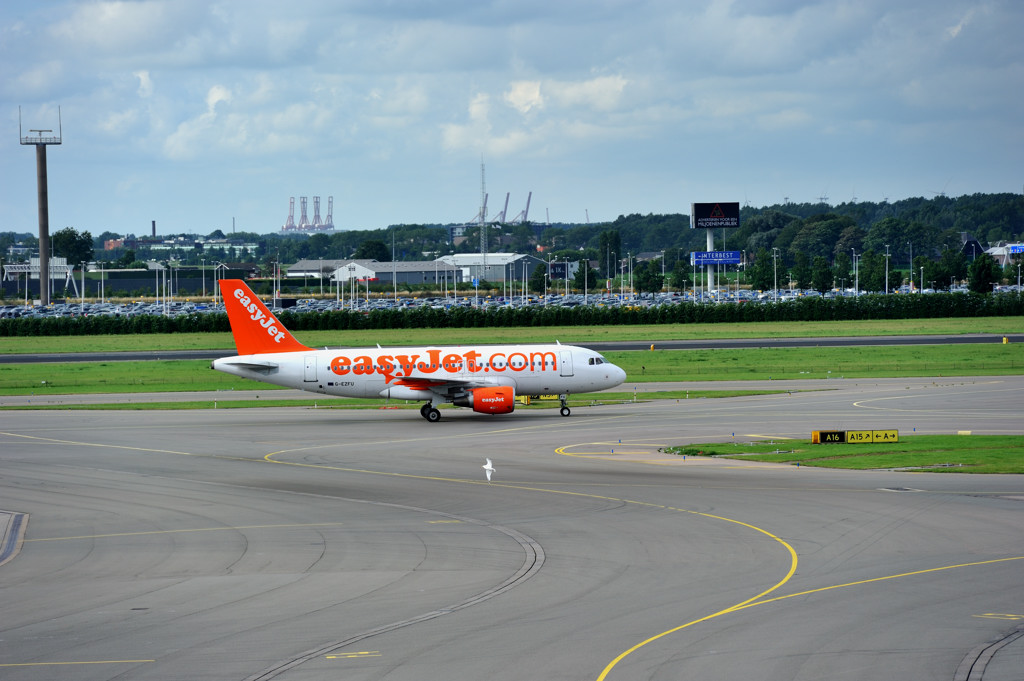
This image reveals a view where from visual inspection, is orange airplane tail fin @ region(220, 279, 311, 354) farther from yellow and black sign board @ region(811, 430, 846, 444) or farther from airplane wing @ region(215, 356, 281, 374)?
yellow and black sign board @ region(811, 430, 846, 444)

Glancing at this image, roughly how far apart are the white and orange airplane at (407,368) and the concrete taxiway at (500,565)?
10.8 m

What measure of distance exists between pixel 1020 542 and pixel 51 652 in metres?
23.1

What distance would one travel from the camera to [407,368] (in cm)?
6003

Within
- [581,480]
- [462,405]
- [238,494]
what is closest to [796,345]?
[462,405]

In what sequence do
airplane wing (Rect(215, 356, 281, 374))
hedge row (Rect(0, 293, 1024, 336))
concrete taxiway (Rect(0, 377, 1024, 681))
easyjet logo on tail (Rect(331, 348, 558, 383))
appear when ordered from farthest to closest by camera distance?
hedge row (Rect(0, 293, 1024, 336)), easyjet logo on tail (Rect(331, 348, 558, 383)), airplane wing (Rect(215, 356, 281, 374)), concrete taxiway (Rect(0, 377, 1024, 681))

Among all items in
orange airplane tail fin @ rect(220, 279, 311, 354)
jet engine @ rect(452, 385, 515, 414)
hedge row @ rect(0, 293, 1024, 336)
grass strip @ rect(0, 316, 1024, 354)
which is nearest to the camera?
jet engine @ rect(452, 385, 515, 414)

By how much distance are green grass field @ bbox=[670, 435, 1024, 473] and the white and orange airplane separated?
15077mm

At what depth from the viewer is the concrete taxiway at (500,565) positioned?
18109mm

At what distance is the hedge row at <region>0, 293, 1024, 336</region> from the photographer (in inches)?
4951

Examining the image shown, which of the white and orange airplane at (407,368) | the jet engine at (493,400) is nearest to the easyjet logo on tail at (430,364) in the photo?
the white and orange airplane at (407,368)

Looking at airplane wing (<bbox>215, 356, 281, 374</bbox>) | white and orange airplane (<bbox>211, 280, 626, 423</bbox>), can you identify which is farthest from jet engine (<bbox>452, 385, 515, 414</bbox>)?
airplane wing (<bbox>215, 356, 281, 374</bbox>)

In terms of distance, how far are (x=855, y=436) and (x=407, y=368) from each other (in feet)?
86.0

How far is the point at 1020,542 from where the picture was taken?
86.7 ft

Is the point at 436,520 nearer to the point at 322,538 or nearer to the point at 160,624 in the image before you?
the point at 322,538
